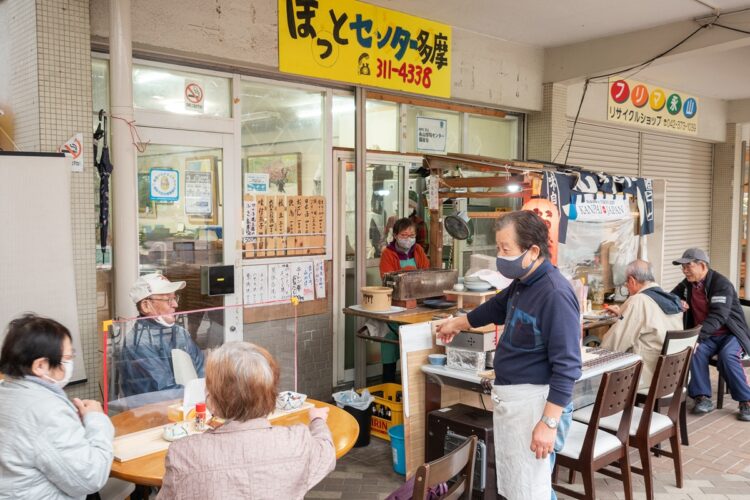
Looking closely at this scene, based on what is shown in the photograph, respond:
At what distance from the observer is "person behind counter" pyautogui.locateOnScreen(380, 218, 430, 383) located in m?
6.02

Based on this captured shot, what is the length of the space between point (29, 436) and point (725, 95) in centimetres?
1172

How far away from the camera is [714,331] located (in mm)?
5984

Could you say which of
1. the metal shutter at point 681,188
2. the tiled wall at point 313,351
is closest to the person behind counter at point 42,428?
the tiled wall at point 313,351

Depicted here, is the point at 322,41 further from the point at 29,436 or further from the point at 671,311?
the point at 29,436

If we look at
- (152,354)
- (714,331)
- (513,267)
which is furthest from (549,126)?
(152,354)

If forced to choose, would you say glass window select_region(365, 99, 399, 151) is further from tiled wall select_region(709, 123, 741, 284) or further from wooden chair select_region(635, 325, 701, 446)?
tiled wall select_region(709, 123, 741, 284)

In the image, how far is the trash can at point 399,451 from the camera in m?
4.59

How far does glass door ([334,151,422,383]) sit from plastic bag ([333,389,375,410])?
3.85ft

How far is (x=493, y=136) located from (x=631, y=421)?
14.7 feet

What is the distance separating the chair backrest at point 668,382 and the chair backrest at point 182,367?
2.79m

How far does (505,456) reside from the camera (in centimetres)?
329

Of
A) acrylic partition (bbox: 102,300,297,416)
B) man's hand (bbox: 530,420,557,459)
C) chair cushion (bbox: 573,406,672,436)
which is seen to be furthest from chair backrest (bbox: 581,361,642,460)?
acrylic partition (bbox: 102,300,297,416)

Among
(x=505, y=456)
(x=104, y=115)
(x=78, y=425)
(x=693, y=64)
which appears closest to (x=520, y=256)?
(x=505, y=456)

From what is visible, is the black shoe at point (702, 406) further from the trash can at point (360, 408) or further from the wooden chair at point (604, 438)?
the trash can at point (360, 408)
